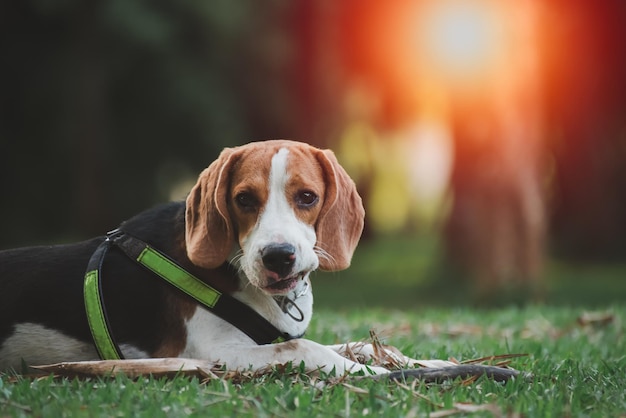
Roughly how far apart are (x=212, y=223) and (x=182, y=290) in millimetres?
395

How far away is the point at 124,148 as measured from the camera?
897 inches

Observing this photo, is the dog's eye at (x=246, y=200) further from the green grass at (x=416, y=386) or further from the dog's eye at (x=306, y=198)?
the green grass at (x=416, y=386)

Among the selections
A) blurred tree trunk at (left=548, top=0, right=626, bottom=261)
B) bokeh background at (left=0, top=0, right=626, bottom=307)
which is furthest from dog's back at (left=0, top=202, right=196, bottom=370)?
blurred tree trunk at (left=548, top=0, right=626, bottom=261)

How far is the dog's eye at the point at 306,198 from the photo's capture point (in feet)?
14.7

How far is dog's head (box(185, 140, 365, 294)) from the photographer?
4246 millimetres

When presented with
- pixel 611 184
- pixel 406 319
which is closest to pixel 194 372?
pixel 406 319

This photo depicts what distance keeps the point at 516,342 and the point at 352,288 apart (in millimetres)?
11720

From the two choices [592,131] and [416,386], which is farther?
[592,131]

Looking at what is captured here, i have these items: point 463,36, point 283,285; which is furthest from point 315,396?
point 463,36

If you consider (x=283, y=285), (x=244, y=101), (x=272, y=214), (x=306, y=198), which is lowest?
(x=283, y=285)

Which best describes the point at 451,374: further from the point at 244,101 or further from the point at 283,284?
the point at 244,101

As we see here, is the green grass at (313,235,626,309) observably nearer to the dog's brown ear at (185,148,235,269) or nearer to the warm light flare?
the warm light flare

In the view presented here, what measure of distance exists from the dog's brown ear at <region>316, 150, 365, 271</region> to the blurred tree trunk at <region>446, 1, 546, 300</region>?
9.34 metres

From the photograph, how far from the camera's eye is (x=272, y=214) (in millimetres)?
4340
